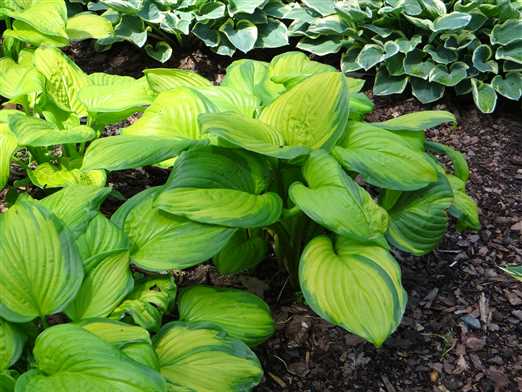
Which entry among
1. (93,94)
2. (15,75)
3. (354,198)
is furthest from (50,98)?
(354,198)

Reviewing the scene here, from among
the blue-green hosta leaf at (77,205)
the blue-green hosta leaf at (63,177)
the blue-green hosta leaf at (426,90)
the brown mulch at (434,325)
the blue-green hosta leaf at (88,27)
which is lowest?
the brown mulch at (434,325)

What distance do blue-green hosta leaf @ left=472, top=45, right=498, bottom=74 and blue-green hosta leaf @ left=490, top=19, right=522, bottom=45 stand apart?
67 mm

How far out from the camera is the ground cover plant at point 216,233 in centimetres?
165

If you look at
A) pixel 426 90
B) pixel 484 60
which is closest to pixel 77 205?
pixel 426 90

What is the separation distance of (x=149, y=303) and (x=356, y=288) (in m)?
0.58

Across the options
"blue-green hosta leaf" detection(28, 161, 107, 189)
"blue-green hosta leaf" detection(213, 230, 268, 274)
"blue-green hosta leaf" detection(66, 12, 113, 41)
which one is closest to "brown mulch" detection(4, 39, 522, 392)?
"blue-green hosta leaf" detection(213, 230, 268, 274)

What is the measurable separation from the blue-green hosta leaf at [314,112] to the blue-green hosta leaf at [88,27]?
157cm

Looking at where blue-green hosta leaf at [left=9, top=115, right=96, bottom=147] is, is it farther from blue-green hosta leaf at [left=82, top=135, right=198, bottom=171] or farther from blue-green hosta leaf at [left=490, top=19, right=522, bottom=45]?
blue-green hosta leaf at [left=490, top=19, right=522, bottom=45]

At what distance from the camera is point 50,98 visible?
257cm

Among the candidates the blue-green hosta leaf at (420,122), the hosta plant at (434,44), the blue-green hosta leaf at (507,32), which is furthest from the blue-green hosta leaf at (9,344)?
the blue-green hosta leaf at (507,32)

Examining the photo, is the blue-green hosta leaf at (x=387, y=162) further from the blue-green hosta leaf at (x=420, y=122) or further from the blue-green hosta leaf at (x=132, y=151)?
the blue-green hosta leaf at (x=132, y=151)

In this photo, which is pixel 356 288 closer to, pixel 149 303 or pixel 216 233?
pixel 216 233

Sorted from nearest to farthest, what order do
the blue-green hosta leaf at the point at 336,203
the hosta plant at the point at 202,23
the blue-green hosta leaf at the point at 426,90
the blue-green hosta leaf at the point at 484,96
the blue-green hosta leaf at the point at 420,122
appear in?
the blue-green hosta leaf at the point at 336,203 → the blue-green hosta leaf at the point at 420,122 → the blue-green hosta leaf at the point at 484,96 → the blue-green hosta leaf at the point at 426,90 → the hosta plant at the point at 202,23

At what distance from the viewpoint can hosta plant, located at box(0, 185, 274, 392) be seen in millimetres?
1483
